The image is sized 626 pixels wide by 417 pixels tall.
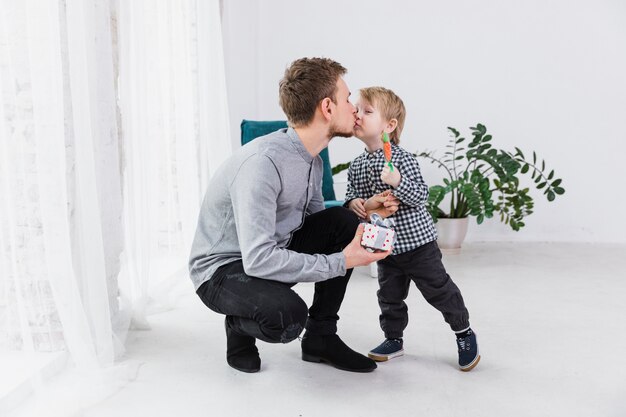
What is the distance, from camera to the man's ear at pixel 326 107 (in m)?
1.96

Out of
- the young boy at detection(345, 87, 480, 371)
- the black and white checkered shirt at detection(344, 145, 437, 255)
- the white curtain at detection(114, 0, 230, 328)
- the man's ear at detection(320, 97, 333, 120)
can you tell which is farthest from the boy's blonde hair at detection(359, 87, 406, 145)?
the white curtain at detection(114, 0, 230, 328)

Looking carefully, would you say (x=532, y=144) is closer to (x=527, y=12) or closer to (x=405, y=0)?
(x=527, y=12)

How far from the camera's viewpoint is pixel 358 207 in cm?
224

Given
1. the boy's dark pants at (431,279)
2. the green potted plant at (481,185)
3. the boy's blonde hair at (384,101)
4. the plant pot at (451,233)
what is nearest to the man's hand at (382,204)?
the boy's dark pants at (431,279)

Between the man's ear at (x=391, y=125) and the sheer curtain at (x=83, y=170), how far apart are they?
92 centimetres

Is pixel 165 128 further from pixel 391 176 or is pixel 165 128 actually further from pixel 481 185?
pixel 481 185

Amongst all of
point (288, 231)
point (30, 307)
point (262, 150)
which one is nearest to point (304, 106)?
point (262, 150)

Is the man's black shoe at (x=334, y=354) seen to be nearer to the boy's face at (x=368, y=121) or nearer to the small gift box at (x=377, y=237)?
the small gift box at (x=377, y=237)

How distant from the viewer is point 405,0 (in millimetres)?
4730

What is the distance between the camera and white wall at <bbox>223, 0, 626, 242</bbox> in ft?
15.2

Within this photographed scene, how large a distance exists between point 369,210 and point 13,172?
1061mm

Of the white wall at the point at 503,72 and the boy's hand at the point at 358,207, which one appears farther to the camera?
the white wall at the point at 503,72

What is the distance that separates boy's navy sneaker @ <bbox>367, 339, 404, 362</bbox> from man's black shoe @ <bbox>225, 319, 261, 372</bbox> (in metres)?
0.39

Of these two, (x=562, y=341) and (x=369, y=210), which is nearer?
(x=369, y=210)
